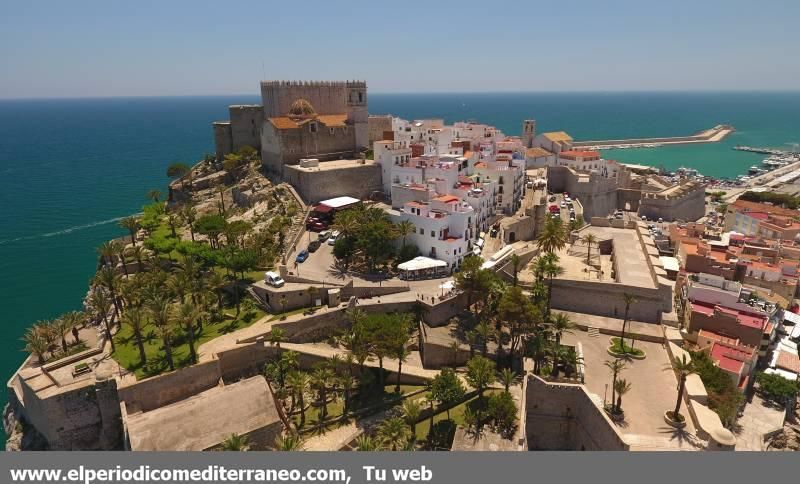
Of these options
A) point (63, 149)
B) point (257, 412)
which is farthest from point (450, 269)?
point (63, 149)

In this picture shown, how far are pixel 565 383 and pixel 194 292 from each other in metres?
26.2

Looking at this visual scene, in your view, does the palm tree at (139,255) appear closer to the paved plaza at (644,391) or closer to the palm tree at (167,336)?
the palm tree at (167,336)

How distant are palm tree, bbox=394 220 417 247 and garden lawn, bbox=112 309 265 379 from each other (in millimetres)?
13523

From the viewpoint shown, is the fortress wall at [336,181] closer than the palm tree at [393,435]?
No

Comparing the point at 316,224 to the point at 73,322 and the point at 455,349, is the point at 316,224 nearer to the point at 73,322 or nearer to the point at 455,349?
the point at 455,349

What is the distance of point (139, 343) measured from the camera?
1206 inches

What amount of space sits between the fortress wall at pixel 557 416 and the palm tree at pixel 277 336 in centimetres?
1632

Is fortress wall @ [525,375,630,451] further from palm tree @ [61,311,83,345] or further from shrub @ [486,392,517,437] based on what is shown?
palm tree @ [61,311,83,345]

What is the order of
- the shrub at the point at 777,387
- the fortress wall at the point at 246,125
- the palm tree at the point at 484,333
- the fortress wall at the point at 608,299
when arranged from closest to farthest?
the palm tree at the point at 484,333 < the shrub at the point at 777,387 < the fortress wall at the point at 608,299 < the fortress wall at the point at 246,125

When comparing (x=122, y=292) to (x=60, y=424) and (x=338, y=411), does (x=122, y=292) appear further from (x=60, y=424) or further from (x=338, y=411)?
(x=338, y=411)

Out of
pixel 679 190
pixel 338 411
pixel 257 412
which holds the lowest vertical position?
pixel 338 411

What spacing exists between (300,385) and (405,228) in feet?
58.8

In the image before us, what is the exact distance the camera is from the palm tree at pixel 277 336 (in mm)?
31797

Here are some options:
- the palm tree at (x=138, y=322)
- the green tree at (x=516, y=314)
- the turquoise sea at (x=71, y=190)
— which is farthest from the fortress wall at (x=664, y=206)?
the palm tree at (x=138, y=322)
